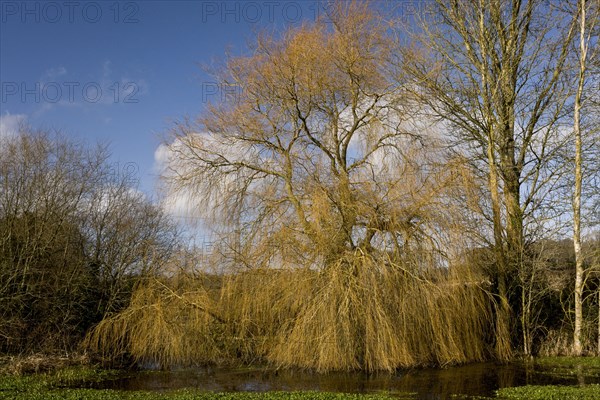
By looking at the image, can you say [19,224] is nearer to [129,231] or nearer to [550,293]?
[129,231]

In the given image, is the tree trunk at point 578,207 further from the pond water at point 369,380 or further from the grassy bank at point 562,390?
the pond water at point 369,380

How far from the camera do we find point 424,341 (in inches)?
544

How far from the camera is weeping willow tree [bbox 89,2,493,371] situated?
13.3 m

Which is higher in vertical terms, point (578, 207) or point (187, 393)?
point (578, 207)

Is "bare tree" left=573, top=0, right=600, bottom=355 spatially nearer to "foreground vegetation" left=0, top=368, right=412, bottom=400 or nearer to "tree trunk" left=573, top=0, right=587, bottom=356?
"tree trunk" left=573, top=0, right=587, bottom=356

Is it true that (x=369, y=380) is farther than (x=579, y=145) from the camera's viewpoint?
No

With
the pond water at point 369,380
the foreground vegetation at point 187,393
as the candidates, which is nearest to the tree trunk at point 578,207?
the pond water at point 369,380

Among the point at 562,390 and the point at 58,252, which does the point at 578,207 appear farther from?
the point at 58,252

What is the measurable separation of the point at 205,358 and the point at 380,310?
16.7 feet

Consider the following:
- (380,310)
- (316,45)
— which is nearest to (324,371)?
(380,310)

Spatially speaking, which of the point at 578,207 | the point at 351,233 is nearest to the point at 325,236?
the point at 351,233

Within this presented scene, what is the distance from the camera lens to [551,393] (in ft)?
35.2

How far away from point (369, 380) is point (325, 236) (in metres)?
3.54

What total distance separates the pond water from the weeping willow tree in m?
0.36
